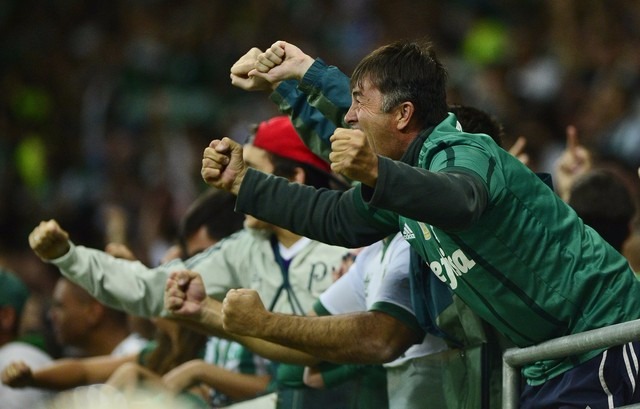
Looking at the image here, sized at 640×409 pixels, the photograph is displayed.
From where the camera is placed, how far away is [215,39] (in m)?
12.5

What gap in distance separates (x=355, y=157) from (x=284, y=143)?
2.14 meters

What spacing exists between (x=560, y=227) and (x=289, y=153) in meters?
1.83

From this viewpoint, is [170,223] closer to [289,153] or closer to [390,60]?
[289,153]

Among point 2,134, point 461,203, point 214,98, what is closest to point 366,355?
point 461,203

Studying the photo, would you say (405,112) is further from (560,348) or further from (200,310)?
(200,310)

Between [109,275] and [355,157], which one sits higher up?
[355,157]

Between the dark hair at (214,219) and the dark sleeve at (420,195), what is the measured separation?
10.1ft

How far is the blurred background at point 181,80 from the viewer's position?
970cm

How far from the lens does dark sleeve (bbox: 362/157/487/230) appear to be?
317cm

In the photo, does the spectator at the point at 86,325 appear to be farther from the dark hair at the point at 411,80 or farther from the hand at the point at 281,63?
the dark hair at the point at 411,80

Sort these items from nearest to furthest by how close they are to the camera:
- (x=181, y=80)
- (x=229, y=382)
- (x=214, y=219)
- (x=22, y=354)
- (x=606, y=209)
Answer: (x=606, y=209), (x=229, y=382), (x=214, y=219), (x=22, y=354), (x=181, y=80)

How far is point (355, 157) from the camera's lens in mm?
3162

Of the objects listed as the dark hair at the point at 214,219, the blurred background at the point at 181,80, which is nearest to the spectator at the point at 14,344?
the dark hair at the point at 214,219

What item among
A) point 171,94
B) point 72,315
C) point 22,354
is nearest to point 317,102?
point 72,315
